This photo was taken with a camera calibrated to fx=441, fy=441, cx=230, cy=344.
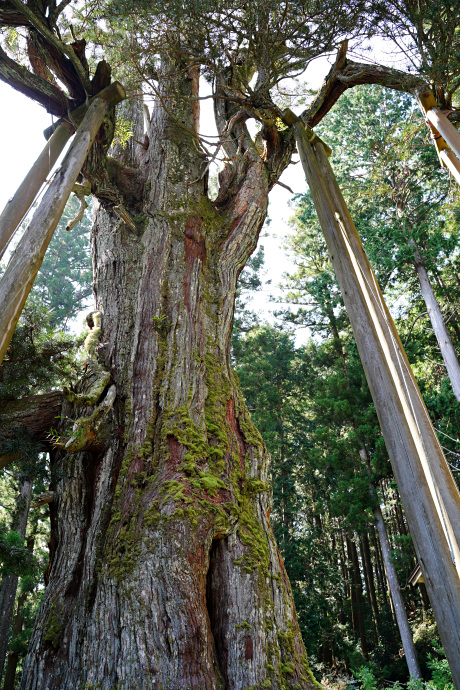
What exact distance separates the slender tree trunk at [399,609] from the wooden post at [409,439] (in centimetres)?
1121

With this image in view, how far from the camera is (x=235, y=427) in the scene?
10.7 feet

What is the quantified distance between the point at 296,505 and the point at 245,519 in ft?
41.8

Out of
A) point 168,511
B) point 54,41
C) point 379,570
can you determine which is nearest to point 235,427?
point 168,511

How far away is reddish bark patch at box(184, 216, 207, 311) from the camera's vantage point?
3844 mm

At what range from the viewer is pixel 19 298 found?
7.12ft

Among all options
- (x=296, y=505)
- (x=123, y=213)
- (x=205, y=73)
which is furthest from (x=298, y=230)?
(x=123, y=213)

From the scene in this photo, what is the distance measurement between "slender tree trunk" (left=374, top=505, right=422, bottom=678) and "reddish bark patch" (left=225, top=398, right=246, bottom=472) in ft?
33.2

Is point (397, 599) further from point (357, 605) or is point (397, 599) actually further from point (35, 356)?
point (35, 356)

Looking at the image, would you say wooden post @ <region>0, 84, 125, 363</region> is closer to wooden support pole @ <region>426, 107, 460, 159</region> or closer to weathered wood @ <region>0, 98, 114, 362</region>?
weathered wood @ <region>0, 98, 114, 362</region>

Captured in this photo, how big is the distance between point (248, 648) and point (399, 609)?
11079 millimetres

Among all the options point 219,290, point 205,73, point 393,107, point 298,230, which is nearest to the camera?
point 219,290

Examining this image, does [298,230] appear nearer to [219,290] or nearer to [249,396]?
[249,396]

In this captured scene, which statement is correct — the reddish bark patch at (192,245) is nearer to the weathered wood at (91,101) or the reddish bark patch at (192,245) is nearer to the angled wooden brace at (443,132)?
the weathered wood at (91,101)

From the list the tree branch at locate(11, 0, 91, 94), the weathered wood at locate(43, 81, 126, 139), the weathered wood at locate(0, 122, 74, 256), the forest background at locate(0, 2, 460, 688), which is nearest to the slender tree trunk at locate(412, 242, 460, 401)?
the forest background at locate(0, 2, 460, 688)
